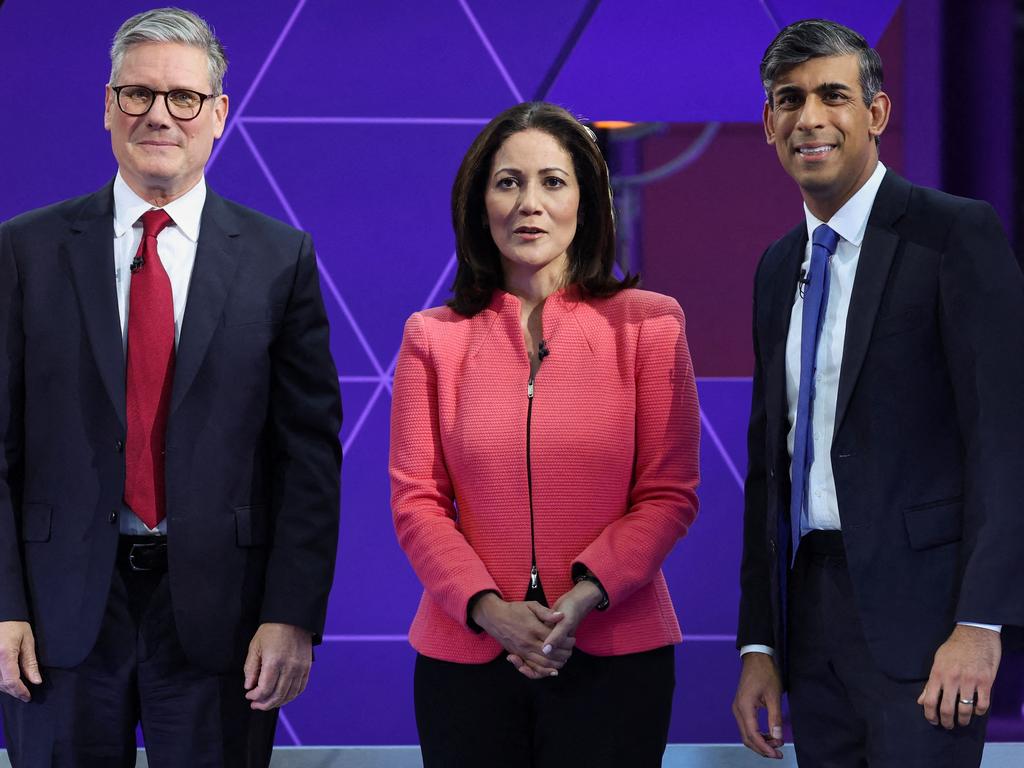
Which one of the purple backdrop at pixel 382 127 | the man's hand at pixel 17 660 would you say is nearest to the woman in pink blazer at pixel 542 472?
the man's hand at pixel 17 660

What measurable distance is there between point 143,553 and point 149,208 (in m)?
0.67

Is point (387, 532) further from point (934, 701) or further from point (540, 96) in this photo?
point (934, 701)

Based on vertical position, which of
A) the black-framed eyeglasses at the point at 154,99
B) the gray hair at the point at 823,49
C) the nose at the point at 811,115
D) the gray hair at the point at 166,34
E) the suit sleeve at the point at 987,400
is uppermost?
the gray hair at the point at 166,34

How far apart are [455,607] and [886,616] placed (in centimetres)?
76

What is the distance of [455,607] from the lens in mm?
2256

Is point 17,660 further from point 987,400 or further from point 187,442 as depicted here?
point 987,400

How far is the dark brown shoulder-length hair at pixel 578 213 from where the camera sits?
97.7 inches

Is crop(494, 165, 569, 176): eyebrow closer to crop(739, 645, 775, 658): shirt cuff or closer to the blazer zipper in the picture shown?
the blazer zipper

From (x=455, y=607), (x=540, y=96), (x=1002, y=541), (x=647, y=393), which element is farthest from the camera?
(x=540, y=96)

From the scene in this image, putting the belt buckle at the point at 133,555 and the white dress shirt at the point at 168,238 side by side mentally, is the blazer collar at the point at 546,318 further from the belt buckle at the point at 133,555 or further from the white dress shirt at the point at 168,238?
the belt buckle at the point at 133,555

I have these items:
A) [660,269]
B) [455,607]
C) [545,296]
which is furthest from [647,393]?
[660,269]

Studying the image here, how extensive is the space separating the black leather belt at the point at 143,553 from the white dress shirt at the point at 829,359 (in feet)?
3.88

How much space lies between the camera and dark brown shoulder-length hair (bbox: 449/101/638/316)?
2482 mm

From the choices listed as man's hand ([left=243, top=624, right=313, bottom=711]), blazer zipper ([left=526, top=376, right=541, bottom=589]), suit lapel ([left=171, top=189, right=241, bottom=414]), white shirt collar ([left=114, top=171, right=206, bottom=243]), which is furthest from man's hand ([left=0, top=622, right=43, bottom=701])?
blazer zipper ([left=526, top=376, right=541, bottom=589])
